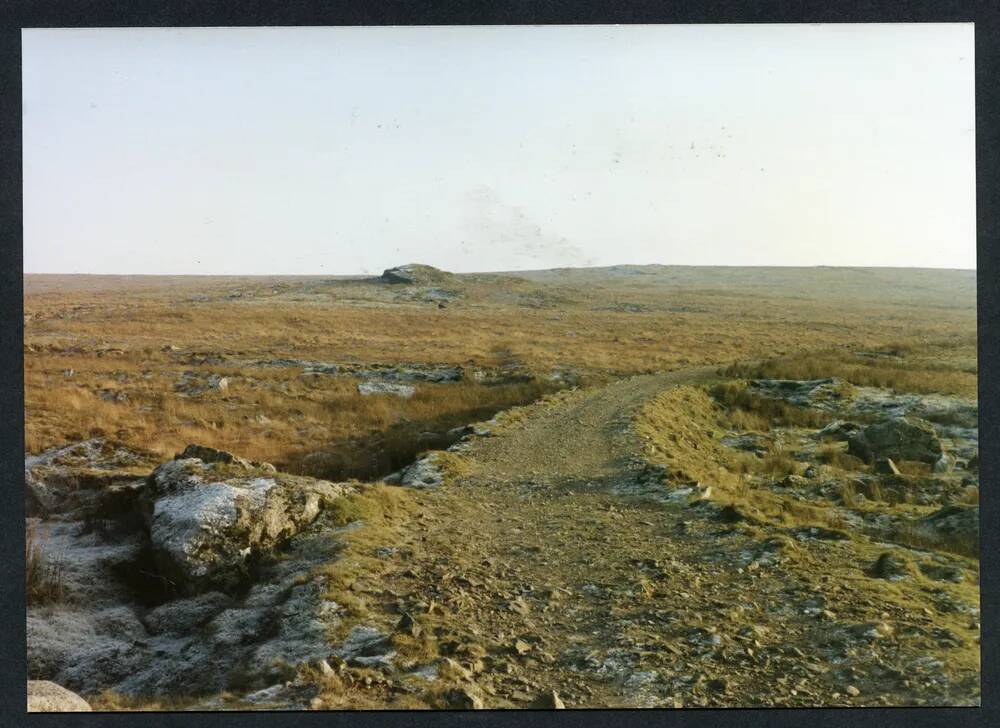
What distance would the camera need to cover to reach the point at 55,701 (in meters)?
6.38

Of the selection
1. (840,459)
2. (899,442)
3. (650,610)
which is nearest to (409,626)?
(650,610)

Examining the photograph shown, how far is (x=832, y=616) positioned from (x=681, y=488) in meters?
3.03

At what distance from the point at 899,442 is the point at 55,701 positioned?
12383 millimetres

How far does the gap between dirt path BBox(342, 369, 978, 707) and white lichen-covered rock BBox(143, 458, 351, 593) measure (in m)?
1.39

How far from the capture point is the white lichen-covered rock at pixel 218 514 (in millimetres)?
7258

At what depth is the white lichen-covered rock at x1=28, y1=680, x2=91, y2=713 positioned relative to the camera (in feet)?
20.9

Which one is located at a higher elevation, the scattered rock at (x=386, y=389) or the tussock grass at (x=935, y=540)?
the scattered rock at (x=386, y=389)

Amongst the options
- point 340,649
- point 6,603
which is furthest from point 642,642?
point 6,603

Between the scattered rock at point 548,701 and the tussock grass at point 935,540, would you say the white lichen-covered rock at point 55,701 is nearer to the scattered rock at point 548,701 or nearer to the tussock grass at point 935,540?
the scattered rock at point 548,701

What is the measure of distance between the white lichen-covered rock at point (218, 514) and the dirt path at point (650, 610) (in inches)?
54.7

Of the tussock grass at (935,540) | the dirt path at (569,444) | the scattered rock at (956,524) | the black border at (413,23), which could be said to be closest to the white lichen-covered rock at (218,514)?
the black border at (413,23)

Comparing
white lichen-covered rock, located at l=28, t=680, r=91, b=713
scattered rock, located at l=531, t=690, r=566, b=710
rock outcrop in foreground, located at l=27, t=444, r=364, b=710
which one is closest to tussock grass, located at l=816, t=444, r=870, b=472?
scattered rock, located at l=531, t=690, r=566, b=710

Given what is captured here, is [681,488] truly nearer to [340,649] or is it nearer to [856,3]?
[340,649]

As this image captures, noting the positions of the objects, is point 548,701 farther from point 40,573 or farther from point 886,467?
point 886,467
